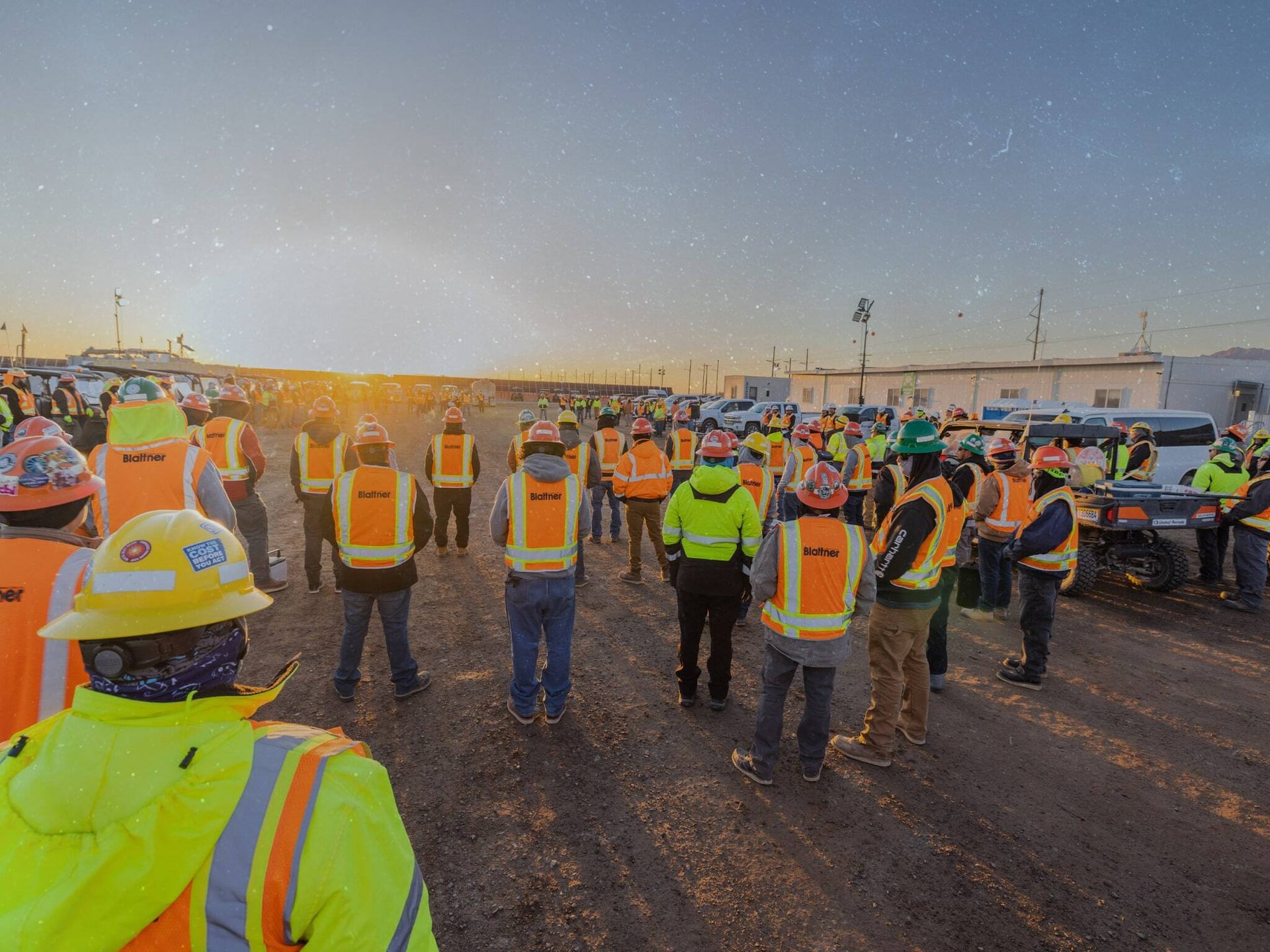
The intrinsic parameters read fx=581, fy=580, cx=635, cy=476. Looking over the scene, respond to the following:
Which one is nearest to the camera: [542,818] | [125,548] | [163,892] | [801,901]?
[163,892]

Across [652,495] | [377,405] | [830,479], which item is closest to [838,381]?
[377,405]

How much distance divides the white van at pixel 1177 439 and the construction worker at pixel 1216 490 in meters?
6.02

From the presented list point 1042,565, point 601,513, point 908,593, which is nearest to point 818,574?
point 908,593

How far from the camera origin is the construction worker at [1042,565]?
189 inches

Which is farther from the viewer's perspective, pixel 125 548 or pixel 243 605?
pixel 243 605

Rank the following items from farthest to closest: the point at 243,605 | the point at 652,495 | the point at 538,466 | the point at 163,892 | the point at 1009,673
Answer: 1. the point at 652,495
2. the point at 1009,673
3. the point at 538,466
4. the point at 243,605
5. the point at 163,892

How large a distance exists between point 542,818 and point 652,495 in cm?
439

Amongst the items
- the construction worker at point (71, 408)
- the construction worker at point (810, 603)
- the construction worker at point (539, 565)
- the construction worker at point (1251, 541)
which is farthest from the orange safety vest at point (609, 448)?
the construction worker at point (71, 408)

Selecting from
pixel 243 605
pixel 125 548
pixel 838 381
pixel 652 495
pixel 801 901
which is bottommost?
pixel 801 901

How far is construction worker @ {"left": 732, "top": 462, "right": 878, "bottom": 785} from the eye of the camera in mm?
3496

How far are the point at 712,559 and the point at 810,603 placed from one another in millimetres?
1011

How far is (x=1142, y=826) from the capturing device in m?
3.47

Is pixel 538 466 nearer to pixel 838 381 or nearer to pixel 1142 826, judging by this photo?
pixel 1142 826

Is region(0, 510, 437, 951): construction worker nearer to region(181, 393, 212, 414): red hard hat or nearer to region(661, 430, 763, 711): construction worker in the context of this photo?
region(661, 430, 763, 711): construction worker
